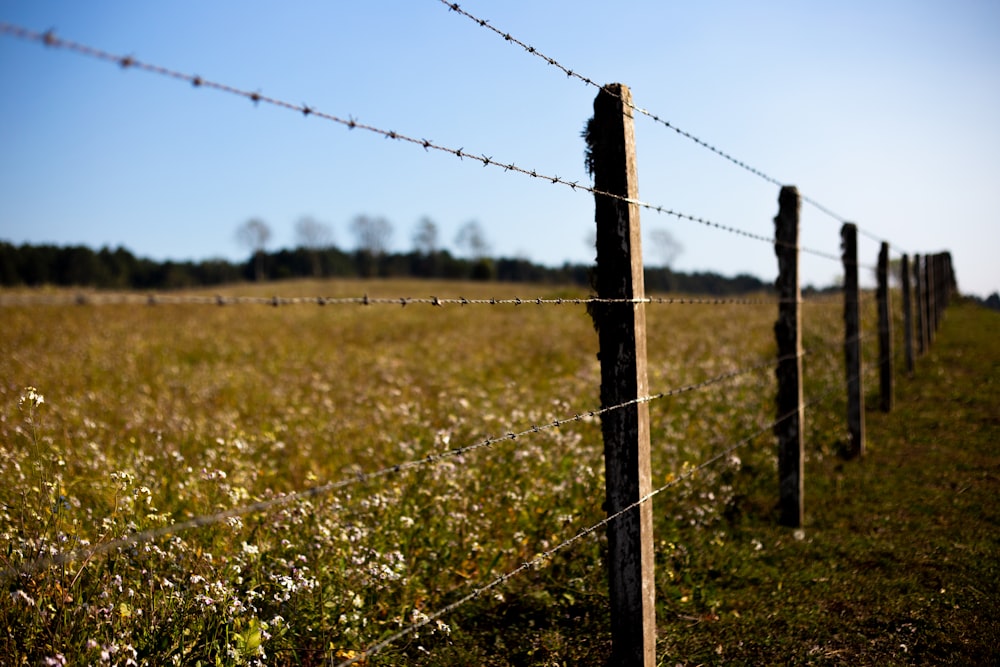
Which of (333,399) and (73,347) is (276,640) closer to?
(333,399)

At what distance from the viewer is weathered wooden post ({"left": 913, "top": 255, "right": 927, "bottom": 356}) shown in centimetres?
1445

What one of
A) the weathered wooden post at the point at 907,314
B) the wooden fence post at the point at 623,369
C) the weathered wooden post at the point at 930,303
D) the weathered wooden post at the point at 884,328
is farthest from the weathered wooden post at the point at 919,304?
the wooden fence post at the point at 623,369

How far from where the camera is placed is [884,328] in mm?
9781

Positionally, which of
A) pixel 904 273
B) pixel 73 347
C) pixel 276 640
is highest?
pixel 904 273

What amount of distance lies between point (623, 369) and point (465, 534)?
1888 mm

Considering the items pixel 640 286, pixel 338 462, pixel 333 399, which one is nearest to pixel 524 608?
pixel 640 286

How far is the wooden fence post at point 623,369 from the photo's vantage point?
3.19 metres

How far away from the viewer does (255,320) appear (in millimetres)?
23156

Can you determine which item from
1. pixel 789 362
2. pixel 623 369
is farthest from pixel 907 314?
pixel 623 369

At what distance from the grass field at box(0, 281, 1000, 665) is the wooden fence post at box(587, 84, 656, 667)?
0.52 meters

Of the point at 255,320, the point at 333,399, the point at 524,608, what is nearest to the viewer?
the point at 524,608

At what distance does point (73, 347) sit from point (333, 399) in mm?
7138

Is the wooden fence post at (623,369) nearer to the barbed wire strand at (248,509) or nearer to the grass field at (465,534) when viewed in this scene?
the barbed wire strand at (248,509)

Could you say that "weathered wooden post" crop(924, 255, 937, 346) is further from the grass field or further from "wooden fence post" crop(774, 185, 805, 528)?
"wooden fence post" crop(774, 185, 805, 528)
